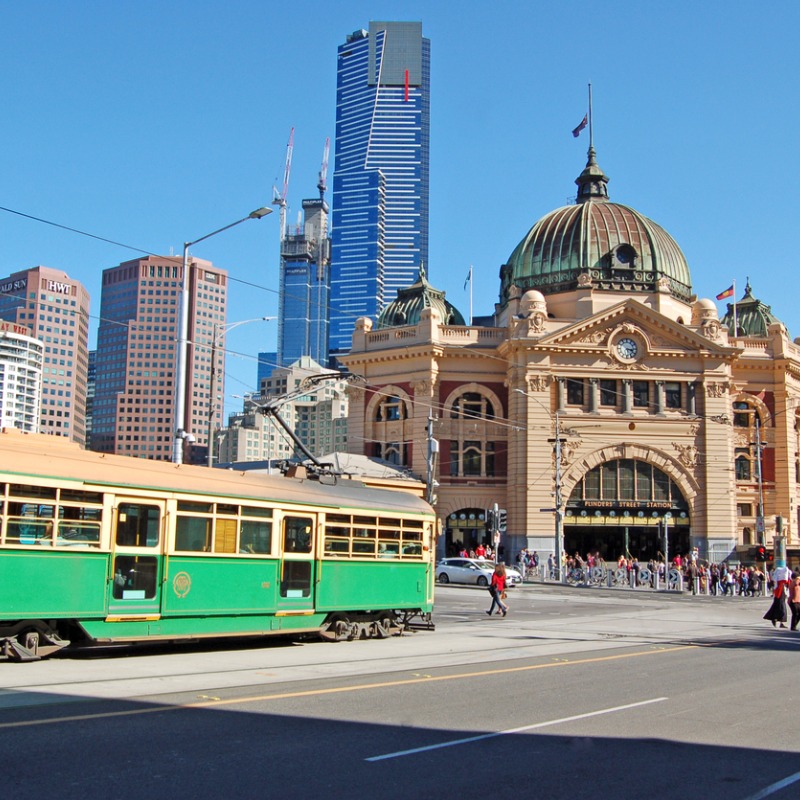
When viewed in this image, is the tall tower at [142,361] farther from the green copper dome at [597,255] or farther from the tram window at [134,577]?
the tram window at [134,577]

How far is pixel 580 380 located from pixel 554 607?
A: 27.9 meters

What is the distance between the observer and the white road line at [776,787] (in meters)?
7.76

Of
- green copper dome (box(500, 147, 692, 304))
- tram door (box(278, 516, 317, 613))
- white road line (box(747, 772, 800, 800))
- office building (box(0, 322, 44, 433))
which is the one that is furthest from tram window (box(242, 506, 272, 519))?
office building (box(0, 322, 44, 433))

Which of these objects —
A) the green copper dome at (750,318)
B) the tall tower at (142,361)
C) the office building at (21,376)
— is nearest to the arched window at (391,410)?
the green copper dome at (750,318)

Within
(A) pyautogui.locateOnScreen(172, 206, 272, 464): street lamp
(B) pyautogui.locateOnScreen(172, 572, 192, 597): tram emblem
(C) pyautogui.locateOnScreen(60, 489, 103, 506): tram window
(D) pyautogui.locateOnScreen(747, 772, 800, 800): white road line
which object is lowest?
(D) pyautogui.locateOnScreen(747, 772, 800, 800): white road line

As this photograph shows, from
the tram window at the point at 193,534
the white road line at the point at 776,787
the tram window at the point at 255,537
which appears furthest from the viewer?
the tram window at the point at 255,537

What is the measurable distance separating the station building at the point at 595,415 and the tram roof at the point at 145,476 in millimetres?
37131

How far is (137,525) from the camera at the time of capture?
1561 centimetres

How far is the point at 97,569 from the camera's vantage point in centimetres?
1491

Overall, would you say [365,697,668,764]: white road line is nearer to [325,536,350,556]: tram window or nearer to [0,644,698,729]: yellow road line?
[0,644,698,729]: yellow road line

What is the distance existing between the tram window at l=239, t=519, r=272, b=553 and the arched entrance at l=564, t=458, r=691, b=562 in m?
41.7

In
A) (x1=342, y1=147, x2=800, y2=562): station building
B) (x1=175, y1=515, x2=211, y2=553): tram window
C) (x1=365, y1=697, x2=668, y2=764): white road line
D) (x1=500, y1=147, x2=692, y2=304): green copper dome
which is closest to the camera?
(x1=365, y1=697, x2=668, y2=764): white road line

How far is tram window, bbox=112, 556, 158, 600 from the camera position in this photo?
15.2 meters

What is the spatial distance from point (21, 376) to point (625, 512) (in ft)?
283
